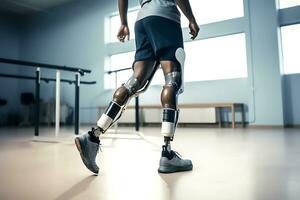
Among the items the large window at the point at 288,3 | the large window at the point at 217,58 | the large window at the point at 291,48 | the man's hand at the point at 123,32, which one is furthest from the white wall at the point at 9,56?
the man's hand at the point at 123,32

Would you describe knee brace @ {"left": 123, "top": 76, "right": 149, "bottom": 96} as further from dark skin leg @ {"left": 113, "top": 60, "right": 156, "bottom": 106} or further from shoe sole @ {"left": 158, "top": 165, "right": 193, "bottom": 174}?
shoe sole @ {"left": 158, "top": 165, "right": 193, "bottom": 174}

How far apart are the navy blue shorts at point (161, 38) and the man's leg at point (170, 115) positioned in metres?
0.05

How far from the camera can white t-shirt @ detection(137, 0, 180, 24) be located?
1281 mm

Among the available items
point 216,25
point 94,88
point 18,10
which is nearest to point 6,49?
point 18,10

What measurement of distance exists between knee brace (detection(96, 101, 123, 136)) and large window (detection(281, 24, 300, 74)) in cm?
435

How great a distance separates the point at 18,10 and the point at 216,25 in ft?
20.3

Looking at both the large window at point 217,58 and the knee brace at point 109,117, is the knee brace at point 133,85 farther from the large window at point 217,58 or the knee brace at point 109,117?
the large window at point 217,58


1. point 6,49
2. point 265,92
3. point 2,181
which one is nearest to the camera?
point 2,181

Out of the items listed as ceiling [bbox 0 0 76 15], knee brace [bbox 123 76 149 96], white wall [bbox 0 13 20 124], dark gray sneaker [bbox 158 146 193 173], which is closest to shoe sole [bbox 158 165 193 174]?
dark gray sneaker [bbox 158 146 193 173]

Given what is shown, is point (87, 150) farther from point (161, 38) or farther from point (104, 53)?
point (104, 53)

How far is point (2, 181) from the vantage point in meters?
1.00

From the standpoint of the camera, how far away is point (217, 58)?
538 cm

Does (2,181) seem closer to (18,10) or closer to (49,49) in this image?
(49,49)

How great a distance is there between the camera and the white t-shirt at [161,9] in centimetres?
128
